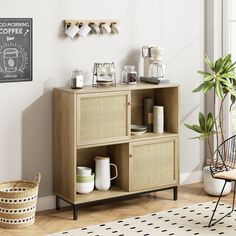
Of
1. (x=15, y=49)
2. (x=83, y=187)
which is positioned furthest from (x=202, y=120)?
(x=15, y=49)

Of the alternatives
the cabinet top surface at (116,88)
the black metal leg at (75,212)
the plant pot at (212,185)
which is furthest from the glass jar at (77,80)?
the plant pot at (212,185)

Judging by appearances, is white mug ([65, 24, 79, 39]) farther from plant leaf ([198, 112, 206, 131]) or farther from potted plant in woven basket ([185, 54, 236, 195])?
plant leaf ([198, 112, 206, 131])

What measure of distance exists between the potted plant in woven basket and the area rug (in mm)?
486

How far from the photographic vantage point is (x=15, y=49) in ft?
16.4

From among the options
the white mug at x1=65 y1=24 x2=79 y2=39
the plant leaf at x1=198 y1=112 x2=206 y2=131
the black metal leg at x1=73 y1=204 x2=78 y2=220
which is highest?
the white mug at x1=65 y1=24 x2=79 y2=39

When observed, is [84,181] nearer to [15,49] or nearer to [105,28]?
[15,49]

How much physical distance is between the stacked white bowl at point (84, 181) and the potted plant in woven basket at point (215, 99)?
3.50ft

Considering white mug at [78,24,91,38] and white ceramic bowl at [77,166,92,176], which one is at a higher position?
white mug at [78,24,91,38]

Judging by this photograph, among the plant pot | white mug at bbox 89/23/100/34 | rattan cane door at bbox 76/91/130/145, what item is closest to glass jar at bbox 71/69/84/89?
rattan cane door at bbox 76/91/130/145

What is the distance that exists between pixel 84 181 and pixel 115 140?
0.42 m

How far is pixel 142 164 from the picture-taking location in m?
5.36

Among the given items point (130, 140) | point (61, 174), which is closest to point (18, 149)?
point (61, 174)

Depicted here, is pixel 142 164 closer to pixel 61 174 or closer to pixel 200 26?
pixel 61 174

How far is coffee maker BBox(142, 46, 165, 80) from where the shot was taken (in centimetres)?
553
